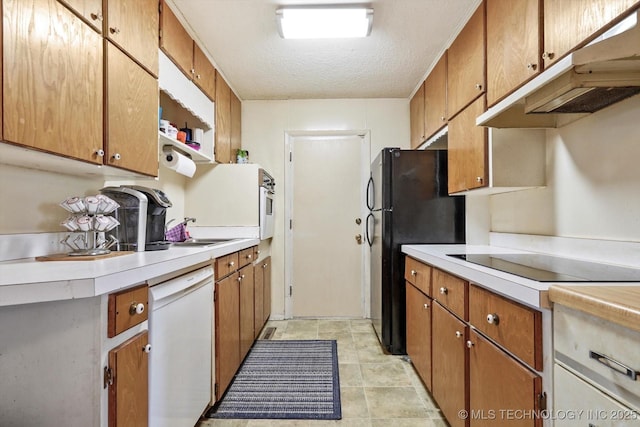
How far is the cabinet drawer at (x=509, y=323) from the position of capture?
35.2 inches

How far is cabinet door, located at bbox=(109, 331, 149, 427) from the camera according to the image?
0.90m

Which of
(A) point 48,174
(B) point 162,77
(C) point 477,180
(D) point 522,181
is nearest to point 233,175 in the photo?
(B) point 162,77

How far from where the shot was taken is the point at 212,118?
2582mm

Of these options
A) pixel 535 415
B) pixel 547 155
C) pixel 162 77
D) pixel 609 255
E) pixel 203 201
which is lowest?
pixel 535 415

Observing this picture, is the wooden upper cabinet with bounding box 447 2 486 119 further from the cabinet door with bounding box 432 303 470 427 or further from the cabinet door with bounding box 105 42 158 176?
the cabinet door with bounding box 105 42 158 176

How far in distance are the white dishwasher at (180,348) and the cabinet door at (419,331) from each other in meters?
1.21

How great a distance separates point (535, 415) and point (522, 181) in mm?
1207

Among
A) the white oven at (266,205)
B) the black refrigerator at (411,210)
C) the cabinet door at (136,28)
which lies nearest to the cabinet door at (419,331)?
the black refrigerator at (411,210)

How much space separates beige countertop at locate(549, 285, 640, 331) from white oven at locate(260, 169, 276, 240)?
2.29 meters

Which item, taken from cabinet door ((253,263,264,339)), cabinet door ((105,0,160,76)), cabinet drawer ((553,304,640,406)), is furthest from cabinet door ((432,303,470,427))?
cabinet door ((105,0,160,76))

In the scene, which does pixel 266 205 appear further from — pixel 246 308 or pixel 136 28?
pixel 136 28

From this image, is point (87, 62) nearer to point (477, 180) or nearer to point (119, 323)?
point (119, 323)

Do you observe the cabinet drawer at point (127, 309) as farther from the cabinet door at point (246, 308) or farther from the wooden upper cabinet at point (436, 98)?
the wooden upper cabinet at point (436, 98)

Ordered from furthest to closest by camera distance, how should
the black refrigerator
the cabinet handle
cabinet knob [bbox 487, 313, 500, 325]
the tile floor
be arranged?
the black refrigerator, the tile floor, cabinet knob [bbox 487, 313, 500, 325], the cabinet handle
